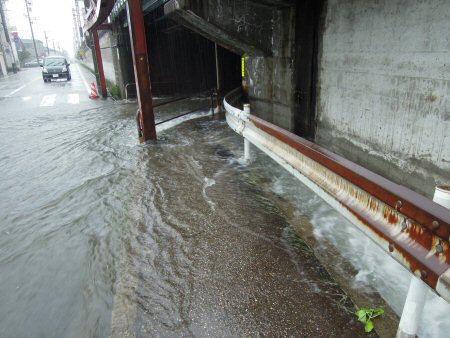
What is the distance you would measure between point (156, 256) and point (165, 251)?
0.12m

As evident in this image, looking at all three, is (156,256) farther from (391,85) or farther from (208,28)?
(208,28)

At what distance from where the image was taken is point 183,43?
18.9 m

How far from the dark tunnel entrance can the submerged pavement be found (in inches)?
461

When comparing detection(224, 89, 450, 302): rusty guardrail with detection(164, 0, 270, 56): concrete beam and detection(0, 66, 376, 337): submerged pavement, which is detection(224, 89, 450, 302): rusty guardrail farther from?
detection(164, 0, 270, 56): concrete beam

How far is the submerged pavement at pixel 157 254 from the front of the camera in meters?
2.78

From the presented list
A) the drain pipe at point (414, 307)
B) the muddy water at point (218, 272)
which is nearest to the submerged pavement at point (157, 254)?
the muddy water at point (218, 272)

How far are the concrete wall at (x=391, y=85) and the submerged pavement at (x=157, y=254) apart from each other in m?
1.72

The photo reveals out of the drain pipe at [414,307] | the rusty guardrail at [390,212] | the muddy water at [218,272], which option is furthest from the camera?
the muddy water at [218,272]

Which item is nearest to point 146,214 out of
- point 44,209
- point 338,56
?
point 44,209

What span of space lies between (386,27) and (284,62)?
281cm

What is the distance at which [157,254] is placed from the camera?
3.68m

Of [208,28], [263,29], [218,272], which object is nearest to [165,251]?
[218,272]

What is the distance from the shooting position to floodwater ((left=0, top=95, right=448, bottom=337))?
279 centimetres

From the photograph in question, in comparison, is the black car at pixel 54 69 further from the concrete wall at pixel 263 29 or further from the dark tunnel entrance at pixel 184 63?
the concrete wall at pixel 263 29
